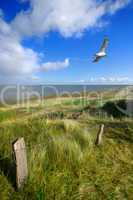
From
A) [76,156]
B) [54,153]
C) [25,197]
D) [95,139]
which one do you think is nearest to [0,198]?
[25,197]

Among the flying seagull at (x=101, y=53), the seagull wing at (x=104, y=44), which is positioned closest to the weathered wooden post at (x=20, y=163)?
the flying seagull at (x=101, y=53)

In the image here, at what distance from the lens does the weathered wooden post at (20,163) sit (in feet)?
11.6

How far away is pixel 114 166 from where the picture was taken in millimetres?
5188

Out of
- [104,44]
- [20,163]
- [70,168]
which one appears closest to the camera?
[20,163]

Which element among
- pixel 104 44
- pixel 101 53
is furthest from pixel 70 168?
pixel 104 44

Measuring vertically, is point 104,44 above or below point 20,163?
above

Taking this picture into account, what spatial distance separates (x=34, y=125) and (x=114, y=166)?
10.3ft

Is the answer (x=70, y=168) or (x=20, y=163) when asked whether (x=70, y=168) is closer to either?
(x=70, y=168)

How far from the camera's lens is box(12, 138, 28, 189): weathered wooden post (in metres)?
3.54

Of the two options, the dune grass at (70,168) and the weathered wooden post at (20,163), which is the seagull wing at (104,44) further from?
the weathered wooden post at (20,163)

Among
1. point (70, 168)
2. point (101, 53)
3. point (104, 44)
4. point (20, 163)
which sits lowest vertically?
point (70, 168)

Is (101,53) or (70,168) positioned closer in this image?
(70,168)

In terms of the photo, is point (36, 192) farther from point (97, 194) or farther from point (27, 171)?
point (97, 194)

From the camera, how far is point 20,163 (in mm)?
3619
